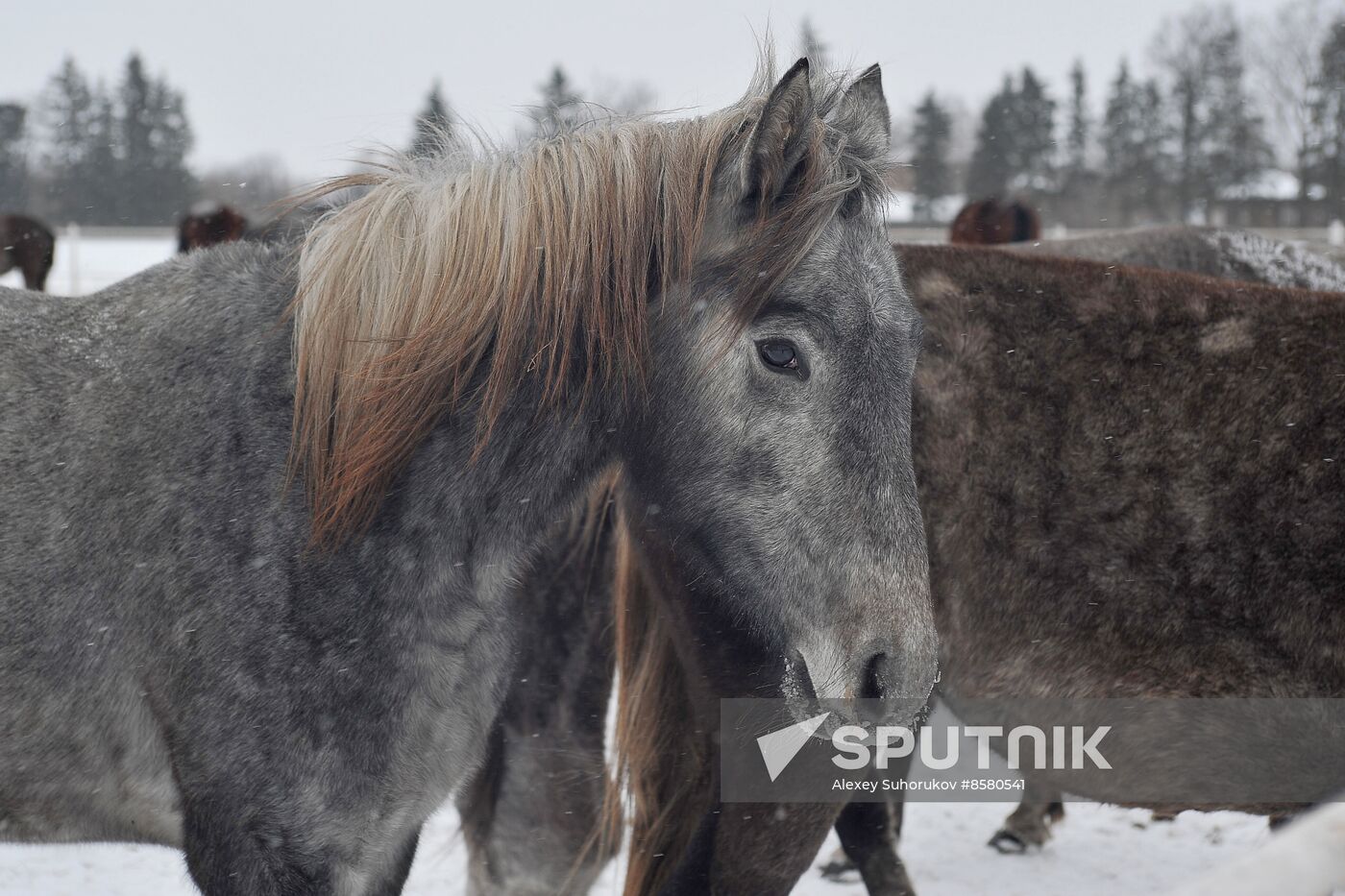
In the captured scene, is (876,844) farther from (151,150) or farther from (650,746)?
(151,150)

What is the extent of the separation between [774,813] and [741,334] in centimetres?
134

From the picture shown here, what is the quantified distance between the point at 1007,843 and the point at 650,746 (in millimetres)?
2206

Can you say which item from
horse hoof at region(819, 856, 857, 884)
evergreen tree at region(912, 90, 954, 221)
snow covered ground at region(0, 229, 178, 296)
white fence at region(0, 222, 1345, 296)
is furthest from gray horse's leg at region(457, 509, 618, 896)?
evergreen tree at region(912, 90, 954, 221)

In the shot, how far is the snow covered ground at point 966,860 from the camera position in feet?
12.6

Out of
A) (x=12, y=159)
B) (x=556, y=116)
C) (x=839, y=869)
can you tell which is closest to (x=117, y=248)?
(x=12, y=159)

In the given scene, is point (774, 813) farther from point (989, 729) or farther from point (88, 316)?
point (88, 316)

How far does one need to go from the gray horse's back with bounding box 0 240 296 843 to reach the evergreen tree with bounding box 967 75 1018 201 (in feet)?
110

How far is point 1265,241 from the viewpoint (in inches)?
191

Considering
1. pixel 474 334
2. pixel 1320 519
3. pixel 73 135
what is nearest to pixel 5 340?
pixel 474 334

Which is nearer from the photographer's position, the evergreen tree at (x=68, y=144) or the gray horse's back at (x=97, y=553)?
the gray horse's back at (x=97, y=553)

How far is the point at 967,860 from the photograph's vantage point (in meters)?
4.41

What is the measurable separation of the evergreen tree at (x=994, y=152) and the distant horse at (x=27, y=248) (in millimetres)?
26764

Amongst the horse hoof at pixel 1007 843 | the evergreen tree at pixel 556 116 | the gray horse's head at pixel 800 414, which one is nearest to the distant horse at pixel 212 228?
the evergreen tree at pixel 556 116

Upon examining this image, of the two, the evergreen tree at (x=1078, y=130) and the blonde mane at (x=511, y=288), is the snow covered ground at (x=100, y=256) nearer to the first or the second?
the blonde mane at (x=511, y=288)
